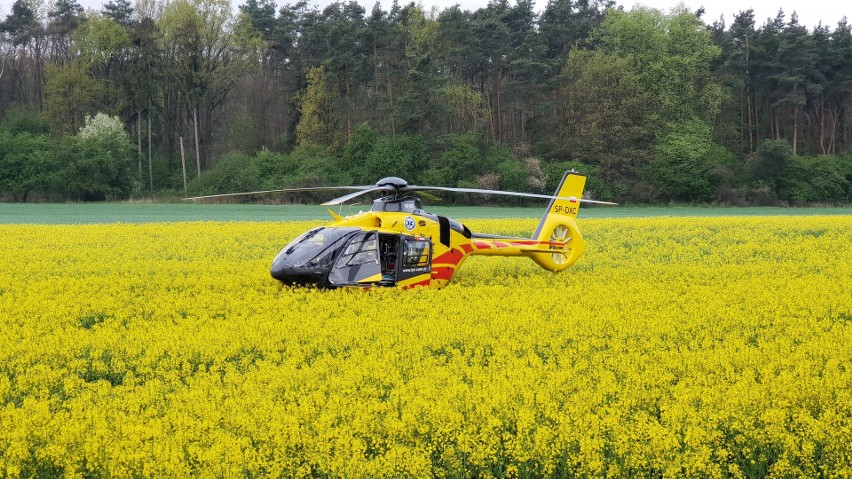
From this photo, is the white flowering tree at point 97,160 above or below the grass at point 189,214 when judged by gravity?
above

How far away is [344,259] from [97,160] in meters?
65.5

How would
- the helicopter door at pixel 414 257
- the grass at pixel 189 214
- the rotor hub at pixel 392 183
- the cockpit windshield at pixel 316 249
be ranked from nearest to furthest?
the cockpit windshield at pixel 316 249
the helicopter door at pixel 414 257
the rotor hub at pixel 392 183
the grass at pixel 189 214

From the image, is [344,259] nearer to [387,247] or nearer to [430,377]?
[387,247]

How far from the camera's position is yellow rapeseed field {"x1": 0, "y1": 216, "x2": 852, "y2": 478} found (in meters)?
7.62

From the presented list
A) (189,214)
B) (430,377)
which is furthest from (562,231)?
(189,214)

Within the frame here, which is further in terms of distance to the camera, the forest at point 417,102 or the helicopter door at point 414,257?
the forest at point 417,102

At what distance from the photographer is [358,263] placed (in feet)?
56.4

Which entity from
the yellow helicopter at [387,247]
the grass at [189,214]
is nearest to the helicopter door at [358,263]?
the yellow helicopter at [387,247]

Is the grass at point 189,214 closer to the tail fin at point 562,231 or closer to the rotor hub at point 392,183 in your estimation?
the tail fin at point 562,231

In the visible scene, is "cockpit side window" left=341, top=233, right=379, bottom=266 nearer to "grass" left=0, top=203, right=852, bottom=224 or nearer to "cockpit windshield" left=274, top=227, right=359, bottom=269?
"cockpit windshield" left=274, top=227, right=359, bottom=269

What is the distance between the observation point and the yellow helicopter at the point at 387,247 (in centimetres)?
1689

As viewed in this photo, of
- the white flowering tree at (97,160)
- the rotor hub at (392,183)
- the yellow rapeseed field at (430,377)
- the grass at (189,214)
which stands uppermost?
the white flowering tree at (97,160)

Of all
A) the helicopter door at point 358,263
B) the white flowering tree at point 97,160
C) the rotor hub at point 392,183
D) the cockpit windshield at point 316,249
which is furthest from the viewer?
the white flowering tree at point 97,160

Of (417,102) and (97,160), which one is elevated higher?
(417,102)
